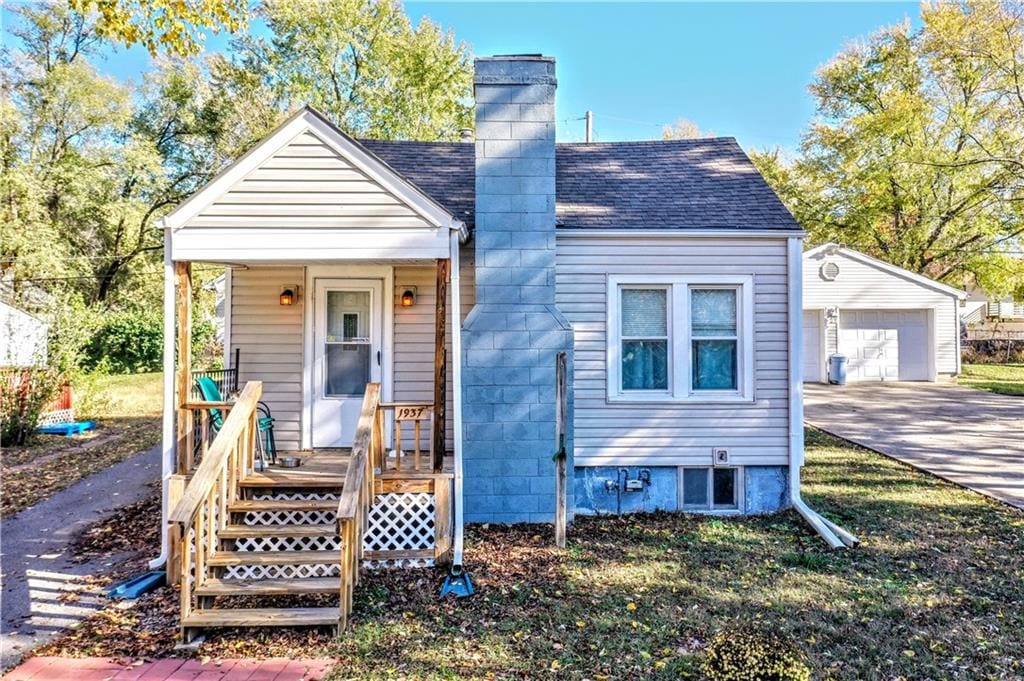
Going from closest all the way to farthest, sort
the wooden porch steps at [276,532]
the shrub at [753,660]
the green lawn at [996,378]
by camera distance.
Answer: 1. the shrub at [753,660]
2. the wooden porch steps at [276,532]
3. the green lawn at [996,378]

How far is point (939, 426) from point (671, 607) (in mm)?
10619

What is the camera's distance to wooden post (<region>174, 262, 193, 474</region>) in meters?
5.42

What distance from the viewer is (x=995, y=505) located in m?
7.02

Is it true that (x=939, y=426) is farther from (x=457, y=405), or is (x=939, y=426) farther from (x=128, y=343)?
(x=128, y=343)

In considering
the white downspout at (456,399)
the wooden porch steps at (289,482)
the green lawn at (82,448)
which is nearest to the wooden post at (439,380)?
the white downspout at (456,399)

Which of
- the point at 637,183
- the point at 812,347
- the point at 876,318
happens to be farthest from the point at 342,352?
the point at 876,318

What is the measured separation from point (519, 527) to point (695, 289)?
11.6 feet

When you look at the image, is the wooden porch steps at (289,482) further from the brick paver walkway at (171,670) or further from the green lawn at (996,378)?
the green lawn at (996,378)

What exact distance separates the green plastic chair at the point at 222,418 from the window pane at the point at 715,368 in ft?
16.6

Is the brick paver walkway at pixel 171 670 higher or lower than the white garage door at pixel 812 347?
lower

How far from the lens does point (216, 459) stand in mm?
4488

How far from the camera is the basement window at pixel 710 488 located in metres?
7.14

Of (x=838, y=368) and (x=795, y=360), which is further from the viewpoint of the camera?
(x=838, y=368)

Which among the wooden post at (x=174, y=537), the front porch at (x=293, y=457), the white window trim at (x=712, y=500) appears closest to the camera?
the front porch at (x=293, y=457)
